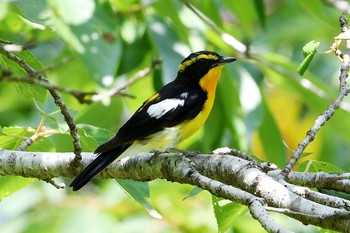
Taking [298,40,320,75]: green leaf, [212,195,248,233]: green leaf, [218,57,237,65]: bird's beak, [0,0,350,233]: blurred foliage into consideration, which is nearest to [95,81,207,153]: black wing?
[0,0,350,233]: blurred foliage

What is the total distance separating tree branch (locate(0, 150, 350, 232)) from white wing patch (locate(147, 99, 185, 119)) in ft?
2.75

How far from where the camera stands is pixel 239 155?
3744mm

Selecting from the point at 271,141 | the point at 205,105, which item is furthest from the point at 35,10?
the point at 271,141

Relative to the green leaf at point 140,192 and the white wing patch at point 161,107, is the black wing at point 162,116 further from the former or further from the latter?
the green leaf at point 140,192

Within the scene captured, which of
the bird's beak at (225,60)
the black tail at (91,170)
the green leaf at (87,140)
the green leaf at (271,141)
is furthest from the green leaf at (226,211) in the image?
the bird's beak at (225,60)

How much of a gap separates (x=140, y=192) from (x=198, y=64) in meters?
1.95

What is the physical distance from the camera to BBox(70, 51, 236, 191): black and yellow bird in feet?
15.5

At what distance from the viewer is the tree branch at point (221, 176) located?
110 inches

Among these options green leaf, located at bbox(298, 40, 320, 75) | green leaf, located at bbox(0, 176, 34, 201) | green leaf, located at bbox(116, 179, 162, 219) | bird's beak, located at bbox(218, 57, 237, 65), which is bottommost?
green leaf, located at bbox(0, 176, 34, 201)

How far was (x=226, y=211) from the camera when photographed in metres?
3.56

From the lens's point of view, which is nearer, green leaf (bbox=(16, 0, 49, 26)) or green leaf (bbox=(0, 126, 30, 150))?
green leaf (bbox=(16, 0, 49, 26))

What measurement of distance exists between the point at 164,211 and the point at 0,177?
2.35m

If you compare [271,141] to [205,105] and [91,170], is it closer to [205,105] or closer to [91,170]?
[205,105]

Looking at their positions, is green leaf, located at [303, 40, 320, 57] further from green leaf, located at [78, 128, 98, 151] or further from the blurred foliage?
green leaf, located at [78, 128, 98, 151]
